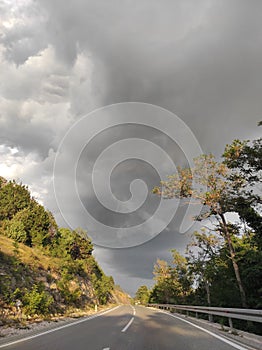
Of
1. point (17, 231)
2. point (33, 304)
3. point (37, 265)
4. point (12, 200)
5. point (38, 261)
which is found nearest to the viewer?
point (33, 304)

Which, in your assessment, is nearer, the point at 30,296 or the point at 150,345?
the point at 150,345

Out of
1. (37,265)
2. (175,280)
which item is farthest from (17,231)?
(175,280)

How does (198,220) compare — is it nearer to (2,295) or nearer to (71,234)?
(2,295)

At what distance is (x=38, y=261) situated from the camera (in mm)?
24453

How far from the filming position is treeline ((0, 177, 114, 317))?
15898mm

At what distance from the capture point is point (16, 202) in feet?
128

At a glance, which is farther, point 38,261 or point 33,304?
point 38,261

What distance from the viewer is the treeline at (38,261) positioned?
15.9 metres

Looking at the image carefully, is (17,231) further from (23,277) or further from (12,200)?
(23,277)

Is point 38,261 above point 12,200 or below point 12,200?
below

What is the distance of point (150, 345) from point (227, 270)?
1927 cm

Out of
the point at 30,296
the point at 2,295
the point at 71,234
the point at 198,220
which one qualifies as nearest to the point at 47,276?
the point at 30,296

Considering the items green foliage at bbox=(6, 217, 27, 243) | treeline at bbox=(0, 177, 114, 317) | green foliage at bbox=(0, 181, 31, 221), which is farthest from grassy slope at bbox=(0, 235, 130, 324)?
green foliage at bbox=(0, 181, 31, 221)

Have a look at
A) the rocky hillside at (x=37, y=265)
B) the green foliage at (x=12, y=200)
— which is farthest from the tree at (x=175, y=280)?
the green foliage at (x=12, y=200)
